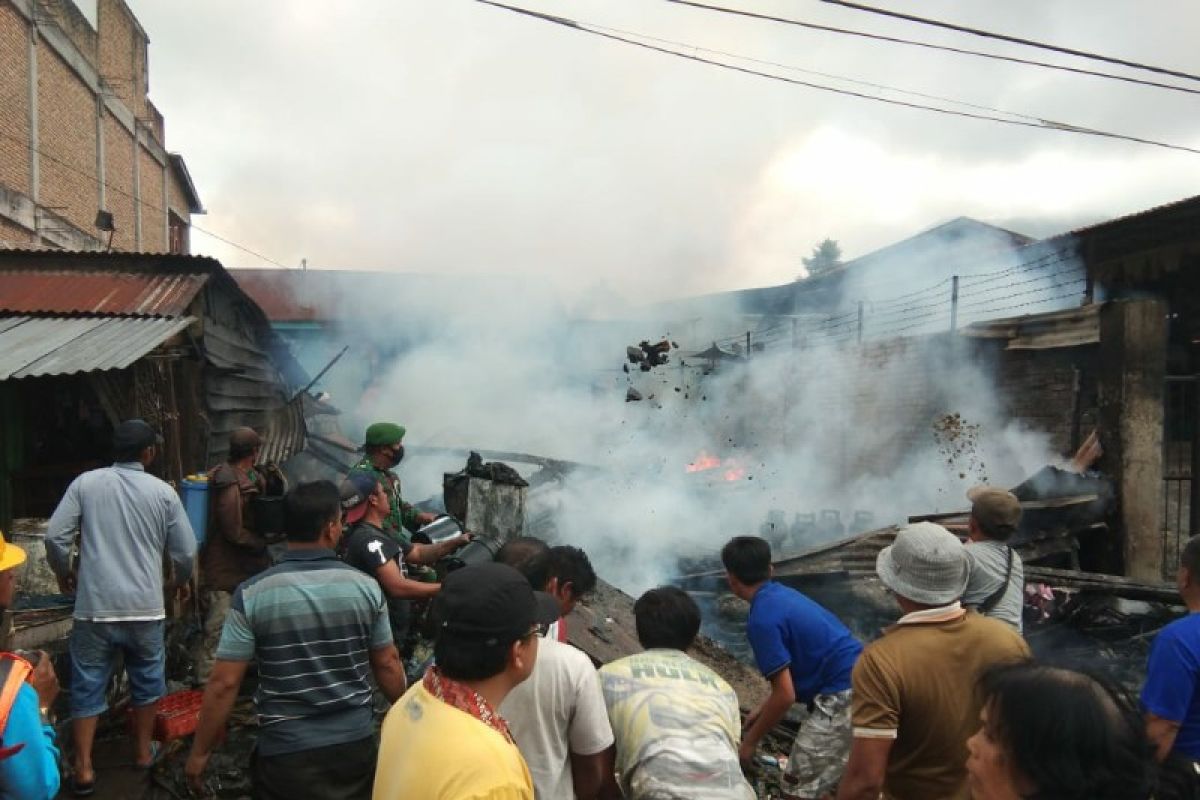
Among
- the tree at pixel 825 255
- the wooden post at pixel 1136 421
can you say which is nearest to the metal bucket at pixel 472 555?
the wooden post at pixel 1136 421

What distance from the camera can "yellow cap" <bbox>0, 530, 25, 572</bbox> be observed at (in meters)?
2.07

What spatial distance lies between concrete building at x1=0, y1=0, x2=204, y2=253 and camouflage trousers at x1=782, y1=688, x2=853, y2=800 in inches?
439

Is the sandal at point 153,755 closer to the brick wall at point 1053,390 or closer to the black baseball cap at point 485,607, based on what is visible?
the black baseball cap at point 485,607

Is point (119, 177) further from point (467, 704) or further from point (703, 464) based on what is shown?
point (467, 704)

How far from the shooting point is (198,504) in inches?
206

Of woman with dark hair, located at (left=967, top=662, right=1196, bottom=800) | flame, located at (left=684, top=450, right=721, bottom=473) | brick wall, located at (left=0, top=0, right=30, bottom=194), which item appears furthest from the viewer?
flame, located at (left=684, top=450, right=721, bottom=473)

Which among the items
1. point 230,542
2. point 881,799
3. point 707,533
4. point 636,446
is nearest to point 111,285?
point 230,542

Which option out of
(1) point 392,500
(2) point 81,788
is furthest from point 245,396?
(2) point 81,788

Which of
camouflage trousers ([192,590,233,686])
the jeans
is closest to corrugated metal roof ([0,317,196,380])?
camouflage trousers ([192,590,233,686])

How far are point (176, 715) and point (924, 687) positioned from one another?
12.6 ft

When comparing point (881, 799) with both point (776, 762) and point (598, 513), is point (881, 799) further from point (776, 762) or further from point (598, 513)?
point (598, 513)

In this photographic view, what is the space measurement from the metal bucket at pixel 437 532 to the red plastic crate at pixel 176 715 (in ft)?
4.54

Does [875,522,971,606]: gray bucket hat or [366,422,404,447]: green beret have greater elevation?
[366,422,404,447]: green beret

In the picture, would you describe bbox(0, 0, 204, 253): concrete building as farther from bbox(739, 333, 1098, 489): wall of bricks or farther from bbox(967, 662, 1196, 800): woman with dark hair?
bbox(739, 333, 1098, 489): wall of bricks
